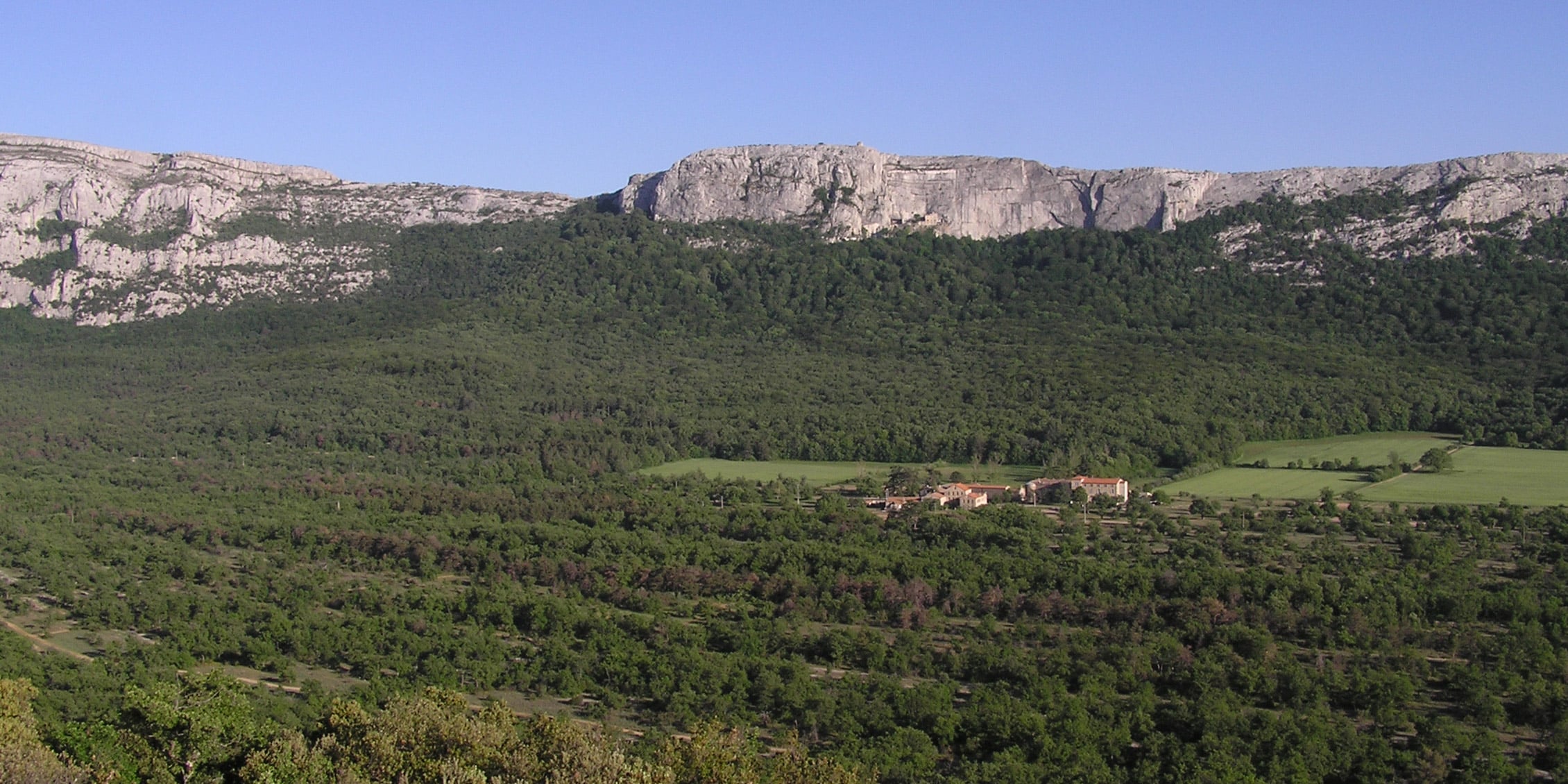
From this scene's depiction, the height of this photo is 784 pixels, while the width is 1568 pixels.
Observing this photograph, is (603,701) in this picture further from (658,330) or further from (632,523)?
(658,330)

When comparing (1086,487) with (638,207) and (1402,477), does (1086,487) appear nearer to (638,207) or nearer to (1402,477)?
(1402,477)

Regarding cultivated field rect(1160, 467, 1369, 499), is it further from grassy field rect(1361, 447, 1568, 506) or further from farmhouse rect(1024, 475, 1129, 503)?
farmhouse rect(1024, 475, 1129, 503)

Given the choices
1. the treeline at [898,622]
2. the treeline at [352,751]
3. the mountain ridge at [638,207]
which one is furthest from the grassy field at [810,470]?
the treeline at [352,751]

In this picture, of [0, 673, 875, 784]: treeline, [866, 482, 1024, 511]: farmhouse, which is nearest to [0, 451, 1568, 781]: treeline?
[0, 673, 875, 784]: treeline

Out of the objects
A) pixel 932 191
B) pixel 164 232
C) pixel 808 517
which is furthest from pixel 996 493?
pixel 164 232

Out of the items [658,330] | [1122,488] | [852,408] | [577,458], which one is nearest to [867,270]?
[658,330]
